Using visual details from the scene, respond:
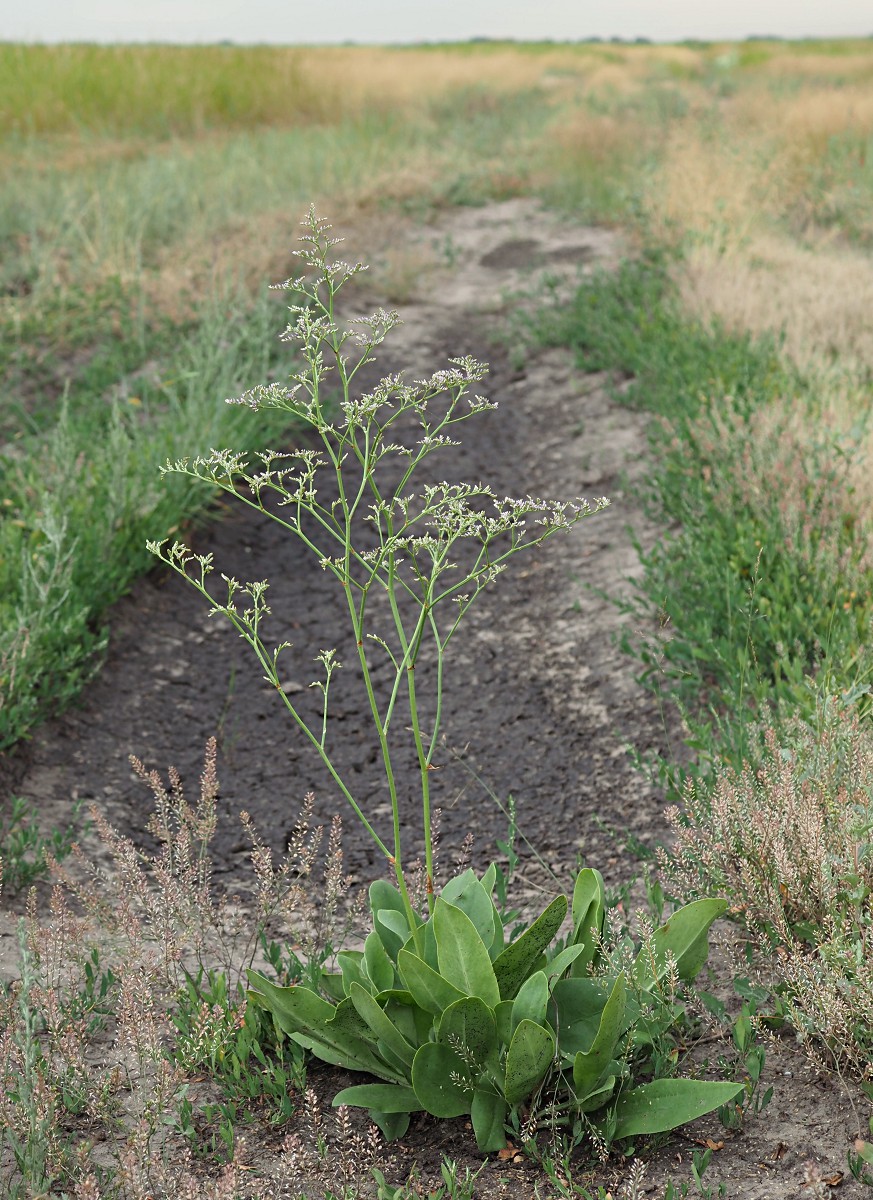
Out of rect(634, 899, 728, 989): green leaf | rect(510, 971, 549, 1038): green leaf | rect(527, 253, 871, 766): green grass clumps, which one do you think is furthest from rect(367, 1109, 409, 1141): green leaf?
rect(527, 253, 871, 766): green grass clumps

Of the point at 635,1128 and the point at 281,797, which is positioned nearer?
the point at 635,1128

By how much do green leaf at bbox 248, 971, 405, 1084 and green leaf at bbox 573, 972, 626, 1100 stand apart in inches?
15.4

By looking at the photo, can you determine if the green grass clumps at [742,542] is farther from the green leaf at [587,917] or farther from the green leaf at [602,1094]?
the green leaf at [602,1094]

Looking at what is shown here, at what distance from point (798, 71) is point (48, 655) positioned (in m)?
33.0

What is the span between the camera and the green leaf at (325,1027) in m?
2.18

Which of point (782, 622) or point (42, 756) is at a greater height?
point (782, 622)

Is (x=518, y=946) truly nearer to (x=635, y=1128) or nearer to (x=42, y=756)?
(x=635, y=1128)

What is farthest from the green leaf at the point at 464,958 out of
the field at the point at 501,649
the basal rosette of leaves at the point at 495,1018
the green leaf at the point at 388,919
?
the green leaf at the point at 388,919

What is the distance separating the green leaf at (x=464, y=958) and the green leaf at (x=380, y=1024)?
0.48ft

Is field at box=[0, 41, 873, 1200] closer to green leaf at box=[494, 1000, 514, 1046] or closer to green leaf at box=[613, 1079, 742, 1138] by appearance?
green leaf at box=[613, 1079, 742, 1138]

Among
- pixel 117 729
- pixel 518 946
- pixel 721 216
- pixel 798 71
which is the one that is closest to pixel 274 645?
pixel 117 729

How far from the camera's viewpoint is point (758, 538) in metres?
4.23

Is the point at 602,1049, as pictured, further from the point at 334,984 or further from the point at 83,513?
the point at 83,513

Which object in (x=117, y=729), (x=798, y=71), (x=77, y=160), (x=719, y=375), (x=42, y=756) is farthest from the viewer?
(x=798, y=71)
